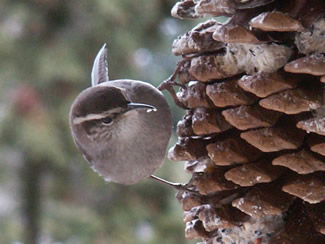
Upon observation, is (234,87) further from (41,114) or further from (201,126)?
(41,114)

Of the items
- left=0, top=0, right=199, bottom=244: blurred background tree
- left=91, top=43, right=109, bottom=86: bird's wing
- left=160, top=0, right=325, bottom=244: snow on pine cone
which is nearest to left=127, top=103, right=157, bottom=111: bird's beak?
left=91, top=43, right=109, bottom=86: bird's wing

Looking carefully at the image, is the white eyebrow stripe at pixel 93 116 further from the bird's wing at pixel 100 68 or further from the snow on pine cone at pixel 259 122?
the snow on pine cone at pixel 259 122

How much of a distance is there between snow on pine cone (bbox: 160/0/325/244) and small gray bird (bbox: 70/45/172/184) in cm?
34

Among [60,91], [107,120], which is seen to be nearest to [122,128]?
[107,120]

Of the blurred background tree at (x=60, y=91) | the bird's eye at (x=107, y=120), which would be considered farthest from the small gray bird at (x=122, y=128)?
the blurred background tree at (x=60, y=91)

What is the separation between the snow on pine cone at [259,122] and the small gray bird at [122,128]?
0.34m

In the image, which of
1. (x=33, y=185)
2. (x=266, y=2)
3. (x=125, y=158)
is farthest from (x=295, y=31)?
(x=33, y=185)

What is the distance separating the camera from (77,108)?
1050 millimetres

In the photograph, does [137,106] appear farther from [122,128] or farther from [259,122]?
[259,122]

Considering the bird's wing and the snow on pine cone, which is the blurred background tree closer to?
the bird's wing

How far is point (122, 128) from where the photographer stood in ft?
3.52

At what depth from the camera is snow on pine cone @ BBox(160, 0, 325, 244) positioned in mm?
545

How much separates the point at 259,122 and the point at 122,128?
0.53m

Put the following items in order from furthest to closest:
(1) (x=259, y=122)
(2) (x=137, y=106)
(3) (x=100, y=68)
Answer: (3) (x=100, y=68)
(2) (x=137, y=106)
(1) (x=259, y=122)
